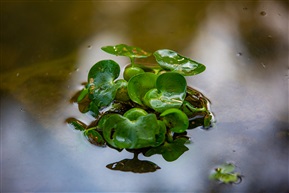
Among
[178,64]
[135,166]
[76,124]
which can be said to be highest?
[178,64]

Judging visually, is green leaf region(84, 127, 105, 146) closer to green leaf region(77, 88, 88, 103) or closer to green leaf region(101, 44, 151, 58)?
green leaf region(77, 88, 88, 103)

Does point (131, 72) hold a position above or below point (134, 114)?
above

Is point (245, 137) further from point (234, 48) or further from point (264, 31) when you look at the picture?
point (264, 31)

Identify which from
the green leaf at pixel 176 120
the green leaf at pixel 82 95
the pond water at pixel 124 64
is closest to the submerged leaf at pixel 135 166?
the pond water at pixel 124 64

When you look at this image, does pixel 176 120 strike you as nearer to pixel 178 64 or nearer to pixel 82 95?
pixel 178 64

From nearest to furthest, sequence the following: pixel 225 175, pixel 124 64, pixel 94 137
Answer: pixel 225 175
pixel 94 137
pixel 124 64

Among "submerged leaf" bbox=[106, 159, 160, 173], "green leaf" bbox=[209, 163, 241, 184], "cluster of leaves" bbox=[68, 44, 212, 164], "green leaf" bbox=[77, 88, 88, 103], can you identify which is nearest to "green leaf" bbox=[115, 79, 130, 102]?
"cluster of leaves" bbox=[68, 44, 212, 164]

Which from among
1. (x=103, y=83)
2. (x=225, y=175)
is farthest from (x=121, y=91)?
(x=225, y=175)
